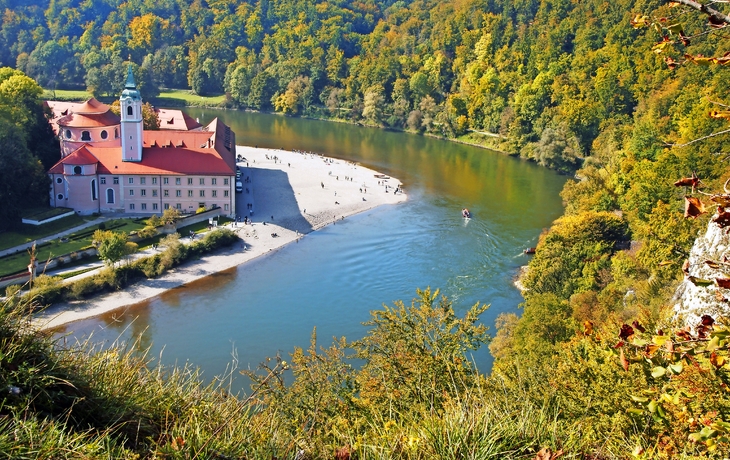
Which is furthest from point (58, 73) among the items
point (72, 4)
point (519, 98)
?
point (519, 98)

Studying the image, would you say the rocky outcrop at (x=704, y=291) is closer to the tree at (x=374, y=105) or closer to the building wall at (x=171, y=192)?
the building wall at (x=171, y=192)

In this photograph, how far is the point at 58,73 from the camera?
79.7 m

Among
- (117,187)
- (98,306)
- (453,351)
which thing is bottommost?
(98,306)

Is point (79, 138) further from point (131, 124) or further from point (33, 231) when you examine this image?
point (33, 231)

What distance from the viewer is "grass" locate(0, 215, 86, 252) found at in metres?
27.2

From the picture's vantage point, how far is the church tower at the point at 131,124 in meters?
31.9

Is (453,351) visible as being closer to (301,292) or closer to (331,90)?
(301,292)

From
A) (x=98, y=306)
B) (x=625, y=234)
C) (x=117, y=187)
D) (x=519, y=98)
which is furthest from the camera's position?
(x=519, y=98)

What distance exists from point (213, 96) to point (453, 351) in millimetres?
74159

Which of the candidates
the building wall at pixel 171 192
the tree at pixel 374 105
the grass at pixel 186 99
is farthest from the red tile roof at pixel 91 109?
the grass at pixel 186 99

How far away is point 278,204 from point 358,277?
36.1 ft

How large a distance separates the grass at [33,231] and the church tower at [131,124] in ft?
13.8

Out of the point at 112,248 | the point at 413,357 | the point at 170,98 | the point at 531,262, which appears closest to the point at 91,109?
the point at 112,248

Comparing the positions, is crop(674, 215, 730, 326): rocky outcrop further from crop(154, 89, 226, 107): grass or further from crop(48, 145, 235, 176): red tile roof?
crop(154, 89, 226, 107): grass
